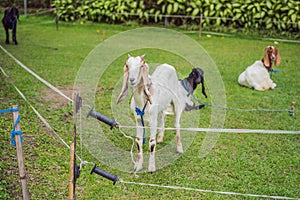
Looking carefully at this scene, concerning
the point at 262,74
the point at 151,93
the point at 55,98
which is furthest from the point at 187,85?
the point at 262,74

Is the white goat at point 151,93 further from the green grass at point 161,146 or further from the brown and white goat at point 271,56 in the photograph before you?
the brown and white goat at point 271,56

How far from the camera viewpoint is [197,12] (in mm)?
14016

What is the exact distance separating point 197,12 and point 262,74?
7.49 metres

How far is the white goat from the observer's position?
3.36 m

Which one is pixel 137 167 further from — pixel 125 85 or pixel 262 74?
pixel 262 74

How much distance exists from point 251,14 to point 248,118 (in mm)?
8902

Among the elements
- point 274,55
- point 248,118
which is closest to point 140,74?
point 248,118

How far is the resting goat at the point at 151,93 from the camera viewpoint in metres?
3.36

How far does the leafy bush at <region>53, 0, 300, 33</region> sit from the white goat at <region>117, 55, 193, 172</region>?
9.41m

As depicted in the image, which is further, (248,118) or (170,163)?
(248,118)

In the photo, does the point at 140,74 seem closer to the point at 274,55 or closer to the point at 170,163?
the point at 170,163

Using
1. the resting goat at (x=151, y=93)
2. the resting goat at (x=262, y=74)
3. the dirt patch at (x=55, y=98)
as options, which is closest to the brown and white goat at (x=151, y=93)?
the resting goat at (x=151, y=93)

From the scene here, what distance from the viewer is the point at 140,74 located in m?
3.39

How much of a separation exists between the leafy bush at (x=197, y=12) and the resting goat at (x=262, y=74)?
19.6ft
